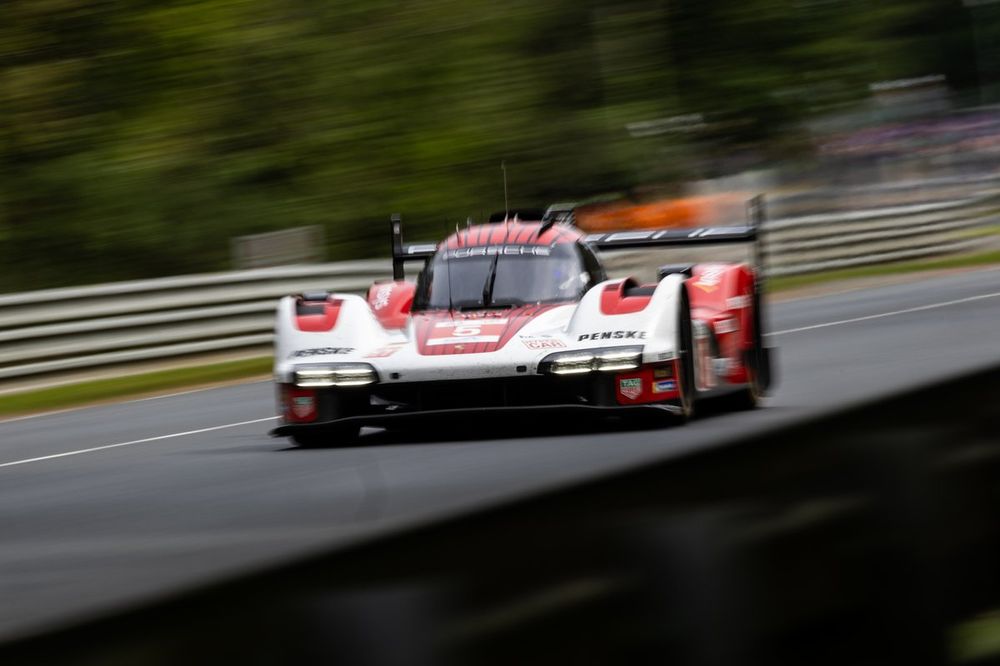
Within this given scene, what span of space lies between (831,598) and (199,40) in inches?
910

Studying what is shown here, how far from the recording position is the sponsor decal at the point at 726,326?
10.4 meters

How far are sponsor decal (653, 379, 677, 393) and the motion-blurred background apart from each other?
48.3ft

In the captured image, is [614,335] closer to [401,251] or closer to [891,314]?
[401,251]

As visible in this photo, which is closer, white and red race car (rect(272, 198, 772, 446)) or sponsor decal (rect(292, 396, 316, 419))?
white and red race car (rect(272, 198, 772, 446))

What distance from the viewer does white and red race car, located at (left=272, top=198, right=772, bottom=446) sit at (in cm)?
932

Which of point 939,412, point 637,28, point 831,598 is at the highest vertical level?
point 637,28

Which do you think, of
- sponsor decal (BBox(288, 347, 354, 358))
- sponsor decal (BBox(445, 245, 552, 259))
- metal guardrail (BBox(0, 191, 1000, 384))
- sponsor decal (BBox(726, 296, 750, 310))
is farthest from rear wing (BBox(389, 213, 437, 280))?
metal guardrail (BBox(0, 191, 1000, 384))

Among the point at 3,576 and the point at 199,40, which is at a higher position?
the point at 199,40

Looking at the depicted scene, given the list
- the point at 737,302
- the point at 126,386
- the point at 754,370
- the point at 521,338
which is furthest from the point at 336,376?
the point at 126,386

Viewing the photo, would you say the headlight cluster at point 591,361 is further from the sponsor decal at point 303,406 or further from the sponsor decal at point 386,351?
the sponsor decal at point 303,406

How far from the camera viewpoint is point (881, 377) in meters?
12.0

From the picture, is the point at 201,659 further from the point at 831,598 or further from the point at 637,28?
the point at 637,28

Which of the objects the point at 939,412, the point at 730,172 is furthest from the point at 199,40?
the point at 939,412

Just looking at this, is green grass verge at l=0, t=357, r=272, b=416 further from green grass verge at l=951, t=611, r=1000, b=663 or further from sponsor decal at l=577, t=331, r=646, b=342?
green grass verge at l=951, t=611, r=1000, b=663
